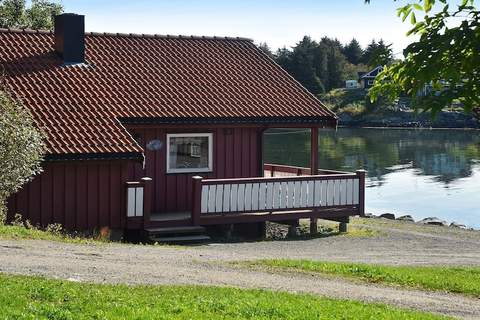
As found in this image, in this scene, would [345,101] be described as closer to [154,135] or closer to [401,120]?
[401,120]

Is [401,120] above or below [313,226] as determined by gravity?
above

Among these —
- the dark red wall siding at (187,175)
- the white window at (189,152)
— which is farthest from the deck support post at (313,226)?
the white window at (189,152)

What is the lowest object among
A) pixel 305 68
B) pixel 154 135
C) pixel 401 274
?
pixel 401 274

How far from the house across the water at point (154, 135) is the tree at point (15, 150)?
1270mm

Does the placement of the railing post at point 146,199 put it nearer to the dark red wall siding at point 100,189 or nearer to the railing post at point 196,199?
the dark red wall siding at point 100,189

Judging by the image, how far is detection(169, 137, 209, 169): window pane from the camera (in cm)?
2275

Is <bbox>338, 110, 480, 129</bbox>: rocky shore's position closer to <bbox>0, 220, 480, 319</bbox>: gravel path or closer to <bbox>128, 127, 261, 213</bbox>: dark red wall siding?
<bbox>128, 127, 261, 213</bbox>: dark red wall siding

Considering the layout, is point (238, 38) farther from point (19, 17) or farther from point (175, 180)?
point (19, 17)

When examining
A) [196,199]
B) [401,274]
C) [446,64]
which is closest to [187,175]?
[196,199]

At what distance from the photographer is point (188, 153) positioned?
23141 millimetres

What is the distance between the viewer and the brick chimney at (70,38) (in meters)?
23.3

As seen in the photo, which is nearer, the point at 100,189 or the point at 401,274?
the point at 401,274

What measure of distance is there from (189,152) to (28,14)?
1787 cm

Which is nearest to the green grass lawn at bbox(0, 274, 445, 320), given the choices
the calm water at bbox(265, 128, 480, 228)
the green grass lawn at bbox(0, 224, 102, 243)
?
the green grass lawn at bbox(0, 224, 102, 243)
